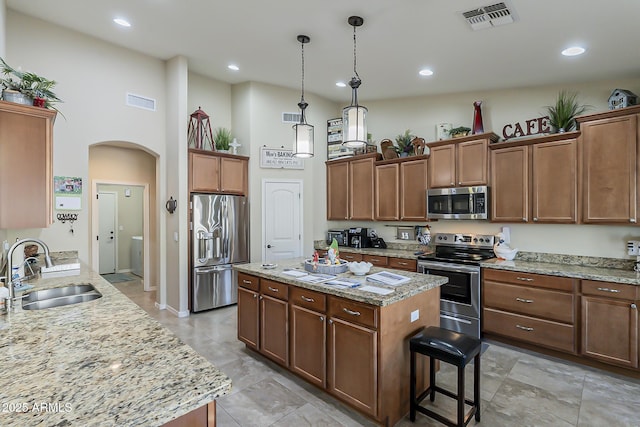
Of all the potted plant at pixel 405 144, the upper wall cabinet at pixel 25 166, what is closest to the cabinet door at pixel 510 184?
the potted plant at pixel 405 144

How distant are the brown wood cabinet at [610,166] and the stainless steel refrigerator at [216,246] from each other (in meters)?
4.34

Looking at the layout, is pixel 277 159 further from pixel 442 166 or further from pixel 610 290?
pixel 610 290

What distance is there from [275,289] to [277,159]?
2.84 metres

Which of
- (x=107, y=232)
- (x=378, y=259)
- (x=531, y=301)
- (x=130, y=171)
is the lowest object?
(x=531, y=301)

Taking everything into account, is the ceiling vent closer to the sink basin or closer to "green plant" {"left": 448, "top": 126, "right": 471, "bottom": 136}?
"green plant" {"left": 448, "top": 126, "right": 471, "bottom": 136}

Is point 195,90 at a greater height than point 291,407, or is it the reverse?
point 195,90

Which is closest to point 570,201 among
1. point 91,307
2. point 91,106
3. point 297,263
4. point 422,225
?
point 422,225

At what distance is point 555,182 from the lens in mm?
3443

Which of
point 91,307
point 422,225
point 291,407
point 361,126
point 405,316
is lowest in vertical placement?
point 291,407

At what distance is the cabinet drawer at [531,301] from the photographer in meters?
3.09

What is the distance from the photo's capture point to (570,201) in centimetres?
335

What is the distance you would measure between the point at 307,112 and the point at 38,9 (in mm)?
3479

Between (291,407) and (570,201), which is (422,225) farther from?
(291,407)

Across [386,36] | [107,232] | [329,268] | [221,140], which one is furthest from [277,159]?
[107,232]
